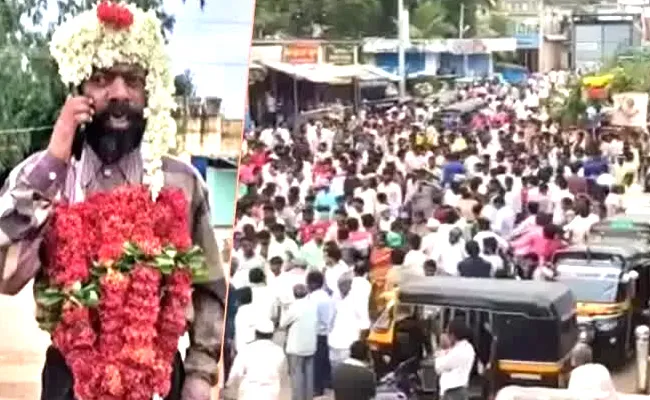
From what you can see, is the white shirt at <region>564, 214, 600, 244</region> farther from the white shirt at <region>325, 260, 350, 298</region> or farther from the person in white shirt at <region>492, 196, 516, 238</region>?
the white shirt at <region>325, 260, 350, 298</region>

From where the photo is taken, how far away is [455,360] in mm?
3340

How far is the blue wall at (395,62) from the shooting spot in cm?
341

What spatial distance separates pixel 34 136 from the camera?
11.4ft

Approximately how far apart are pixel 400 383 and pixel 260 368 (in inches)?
Answer: 16.9

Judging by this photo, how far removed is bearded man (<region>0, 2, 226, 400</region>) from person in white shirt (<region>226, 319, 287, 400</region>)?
2.23 ft

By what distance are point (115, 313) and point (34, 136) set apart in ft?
3.11

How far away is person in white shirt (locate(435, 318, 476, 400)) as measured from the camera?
3.32m

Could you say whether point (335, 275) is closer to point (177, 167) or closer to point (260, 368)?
point (260, 368)

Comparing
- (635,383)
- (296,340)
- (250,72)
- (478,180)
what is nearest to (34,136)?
(250,72)

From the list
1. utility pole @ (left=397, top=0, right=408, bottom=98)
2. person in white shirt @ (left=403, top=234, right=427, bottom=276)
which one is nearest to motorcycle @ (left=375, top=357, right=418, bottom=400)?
Result: person in white shirt @ (left=403, top=234, right=427, bottom=276)

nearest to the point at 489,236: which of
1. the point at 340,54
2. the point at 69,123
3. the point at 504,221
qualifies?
the point at 504,221

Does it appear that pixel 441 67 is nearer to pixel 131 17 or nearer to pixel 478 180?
pixel 478 180

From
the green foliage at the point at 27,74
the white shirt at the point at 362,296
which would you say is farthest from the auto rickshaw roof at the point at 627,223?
the green foliage at the point at 27,74

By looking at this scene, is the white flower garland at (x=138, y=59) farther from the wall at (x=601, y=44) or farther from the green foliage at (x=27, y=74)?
the wall at (x=601, y=44)
